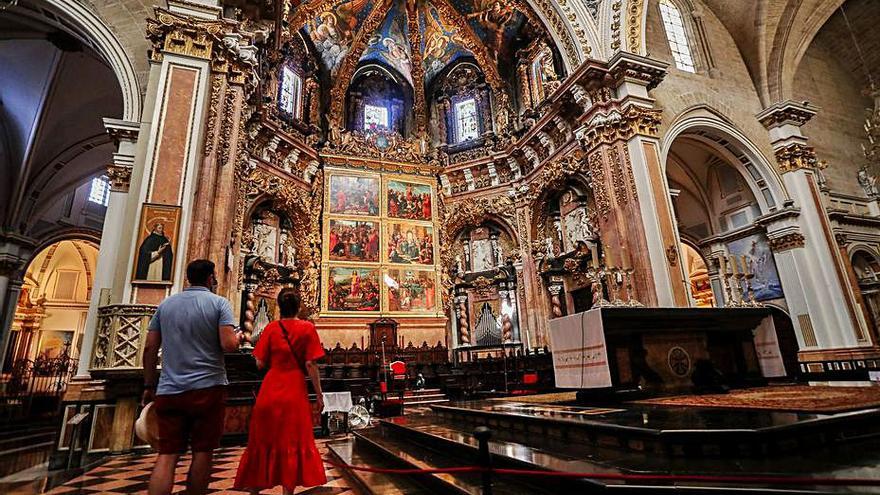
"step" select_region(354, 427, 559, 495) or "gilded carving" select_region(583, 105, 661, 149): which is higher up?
"gilded carving" select_region(583, 105, 661, 149)

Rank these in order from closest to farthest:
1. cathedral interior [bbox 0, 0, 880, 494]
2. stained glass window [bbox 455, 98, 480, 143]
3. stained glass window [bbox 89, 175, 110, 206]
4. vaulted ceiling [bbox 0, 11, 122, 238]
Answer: cathedral interior [bbox 0, 0, 880, 494]
vaulted ceiling [bbox 0, 11, 122, 238]
stained glass window [bbox 89, 175, 110, 206]
stained glass window [bbox 455, 98, 480, 143]

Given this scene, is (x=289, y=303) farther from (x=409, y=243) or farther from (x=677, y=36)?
(x=677, y=36)

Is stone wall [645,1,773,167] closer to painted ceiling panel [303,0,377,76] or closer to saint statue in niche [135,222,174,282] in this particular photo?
painted ceiling panel [303,0,377,76]

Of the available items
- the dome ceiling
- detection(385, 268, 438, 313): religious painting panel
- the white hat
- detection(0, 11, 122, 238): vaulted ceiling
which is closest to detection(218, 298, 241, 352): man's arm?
the white hat

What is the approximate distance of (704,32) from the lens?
1446 centimetres

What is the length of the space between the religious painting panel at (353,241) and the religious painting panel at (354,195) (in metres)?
0.48

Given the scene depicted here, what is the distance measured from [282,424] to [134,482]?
8.85ft

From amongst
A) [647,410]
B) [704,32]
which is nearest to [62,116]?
[647,410]

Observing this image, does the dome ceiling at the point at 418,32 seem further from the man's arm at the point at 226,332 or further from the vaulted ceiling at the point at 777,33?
the man's arm at the point at 226,332

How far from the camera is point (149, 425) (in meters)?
2.45

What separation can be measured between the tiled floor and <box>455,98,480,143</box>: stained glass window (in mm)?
15333

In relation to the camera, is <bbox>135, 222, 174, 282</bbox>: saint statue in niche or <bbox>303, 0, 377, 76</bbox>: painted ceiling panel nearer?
<bbox>135, 222, 174, 282</bbox>: saint statue in niche

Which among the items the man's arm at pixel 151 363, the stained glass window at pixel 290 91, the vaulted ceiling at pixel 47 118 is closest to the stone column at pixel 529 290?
the stained glass window at pixel 290 91

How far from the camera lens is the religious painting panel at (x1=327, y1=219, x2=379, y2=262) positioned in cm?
1557
